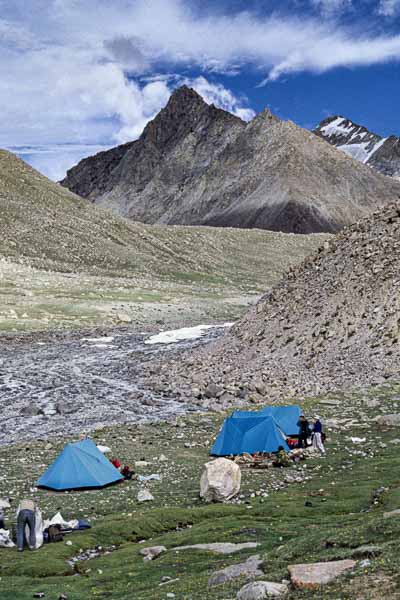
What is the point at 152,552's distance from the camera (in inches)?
690

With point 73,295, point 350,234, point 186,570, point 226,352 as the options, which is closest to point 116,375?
point 226,352

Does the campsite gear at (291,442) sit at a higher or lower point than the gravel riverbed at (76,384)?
lower

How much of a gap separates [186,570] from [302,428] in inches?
601

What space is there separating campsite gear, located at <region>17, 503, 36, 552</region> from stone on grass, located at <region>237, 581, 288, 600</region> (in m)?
8.78

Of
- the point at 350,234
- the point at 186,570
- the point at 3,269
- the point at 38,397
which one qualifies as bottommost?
the point at 186,570

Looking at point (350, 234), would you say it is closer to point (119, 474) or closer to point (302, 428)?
point (302, 428)

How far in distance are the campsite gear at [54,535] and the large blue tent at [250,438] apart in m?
10.7

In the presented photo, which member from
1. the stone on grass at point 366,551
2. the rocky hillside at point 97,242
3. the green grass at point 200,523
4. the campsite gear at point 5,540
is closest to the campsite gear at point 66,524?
the green grass at point 200,523

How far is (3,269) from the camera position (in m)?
122

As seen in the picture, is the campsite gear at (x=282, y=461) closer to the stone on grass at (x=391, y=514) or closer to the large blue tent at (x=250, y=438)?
the large blue tent at (x=250, y=438)

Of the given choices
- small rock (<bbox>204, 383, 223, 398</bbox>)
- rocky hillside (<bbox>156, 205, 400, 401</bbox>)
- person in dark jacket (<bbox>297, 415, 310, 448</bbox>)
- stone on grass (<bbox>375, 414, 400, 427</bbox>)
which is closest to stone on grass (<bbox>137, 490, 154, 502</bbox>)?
person in dark jacket (<bbox>297, 415, 310, 448</bbox>)

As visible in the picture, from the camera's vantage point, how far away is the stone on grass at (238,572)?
13.7 m

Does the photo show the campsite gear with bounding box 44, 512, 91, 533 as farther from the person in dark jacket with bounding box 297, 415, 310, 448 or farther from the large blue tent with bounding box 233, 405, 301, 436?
the large blue tent with bounding box 233, 405, 301, 436

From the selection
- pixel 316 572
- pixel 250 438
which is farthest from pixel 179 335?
pixel 316 572
